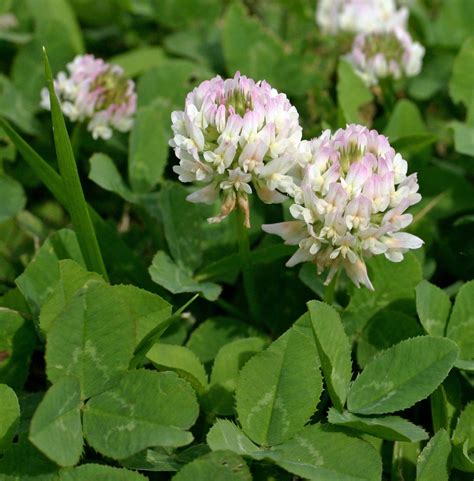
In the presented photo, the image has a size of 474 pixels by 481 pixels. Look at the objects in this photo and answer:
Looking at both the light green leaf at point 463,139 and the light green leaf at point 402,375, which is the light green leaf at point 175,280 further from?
the light green leaf at point 463,139

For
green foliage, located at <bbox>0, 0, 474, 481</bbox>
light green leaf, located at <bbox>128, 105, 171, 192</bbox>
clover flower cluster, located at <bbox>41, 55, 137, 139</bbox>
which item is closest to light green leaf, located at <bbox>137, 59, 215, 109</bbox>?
green foliage, located at <bbox>0, 0, 474, 481</bbox>

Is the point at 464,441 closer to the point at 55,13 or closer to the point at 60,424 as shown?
the point at 60,424

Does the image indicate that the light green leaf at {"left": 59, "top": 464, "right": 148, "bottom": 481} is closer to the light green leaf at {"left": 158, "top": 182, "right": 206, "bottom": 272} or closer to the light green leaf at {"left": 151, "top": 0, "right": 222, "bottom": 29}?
the light green leaf at {"left": 158, "top": 182, "right": 206, "bottom": 272}

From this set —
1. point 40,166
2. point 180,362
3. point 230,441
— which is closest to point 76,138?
point 40,166

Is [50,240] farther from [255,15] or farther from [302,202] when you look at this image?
[255,15]

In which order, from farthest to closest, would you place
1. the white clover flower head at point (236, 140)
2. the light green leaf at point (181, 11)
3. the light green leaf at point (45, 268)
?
the light green leaf at point (181, 11)
the light green leaf at point (45, 268)
the white clover flower head at point (236, 140)

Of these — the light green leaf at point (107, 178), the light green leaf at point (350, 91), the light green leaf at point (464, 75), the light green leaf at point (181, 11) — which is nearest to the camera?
the light green leaf at point (107, 178)

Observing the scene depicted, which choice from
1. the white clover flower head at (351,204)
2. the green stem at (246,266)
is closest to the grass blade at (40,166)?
the green stem at (246,266)
